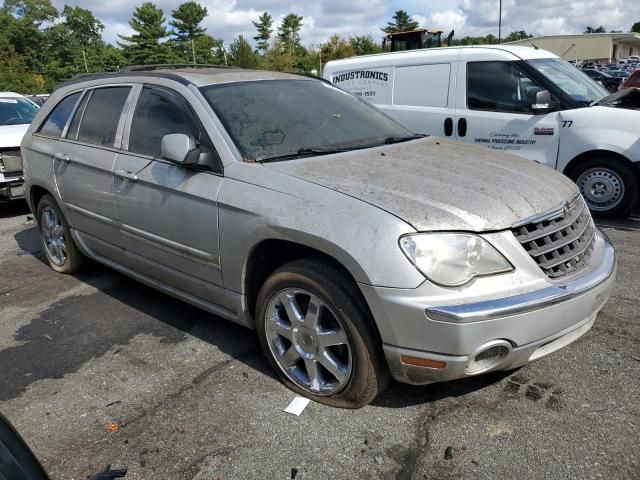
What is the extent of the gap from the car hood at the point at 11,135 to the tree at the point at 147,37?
237 feet

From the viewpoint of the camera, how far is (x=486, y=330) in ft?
7.82

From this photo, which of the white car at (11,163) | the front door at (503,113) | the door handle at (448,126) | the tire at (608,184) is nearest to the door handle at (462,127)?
the front door at (503,113)

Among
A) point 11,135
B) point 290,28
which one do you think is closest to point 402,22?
point 290,28

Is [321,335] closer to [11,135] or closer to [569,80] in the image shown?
[569,80]

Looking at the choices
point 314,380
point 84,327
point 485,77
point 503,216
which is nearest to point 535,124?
point 485,77

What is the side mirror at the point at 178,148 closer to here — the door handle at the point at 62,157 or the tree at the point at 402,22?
the door handle at the point at 62,157

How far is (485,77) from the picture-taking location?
22.2 ft

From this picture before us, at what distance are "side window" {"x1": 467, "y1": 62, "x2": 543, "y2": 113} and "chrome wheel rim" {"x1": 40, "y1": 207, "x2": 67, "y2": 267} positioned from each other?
190 inches

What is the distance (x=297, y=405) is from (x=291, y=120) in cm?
175

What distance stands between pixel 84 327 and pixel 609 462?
342 cm

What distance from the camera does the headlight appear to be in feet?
7.92

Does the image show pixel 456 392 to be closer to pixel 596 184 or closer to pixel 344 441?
pixel 344 441

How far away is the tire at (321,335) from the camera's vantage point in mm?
2629

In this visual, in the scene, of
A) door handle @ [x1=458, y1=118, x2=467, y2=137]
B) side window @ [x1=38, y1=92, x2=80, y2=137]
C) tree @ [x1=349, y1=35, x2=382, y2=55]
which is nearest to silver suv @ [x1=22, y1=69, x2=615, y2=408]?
side window @ [x1=38, y1=92, x2=80, y2=137]
